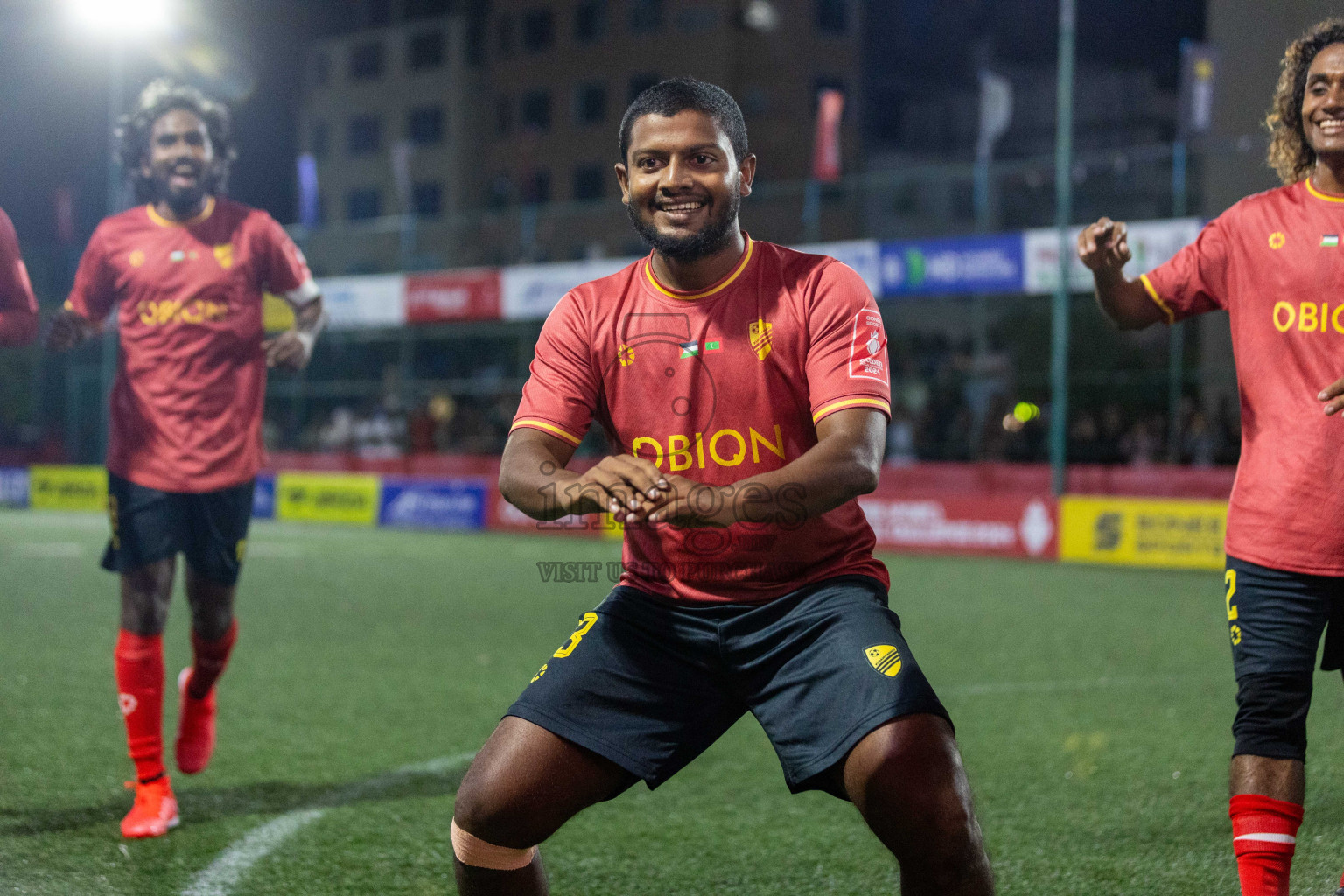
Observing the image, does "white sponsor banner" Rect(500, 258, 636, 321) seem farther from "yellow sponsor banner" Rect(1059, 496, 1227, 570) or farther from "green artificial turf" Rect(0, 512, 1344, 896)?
"green artificial turf" Rect(0, 512, 1344, 896)

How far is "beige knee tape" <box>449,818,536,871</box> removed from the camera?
2848 mm

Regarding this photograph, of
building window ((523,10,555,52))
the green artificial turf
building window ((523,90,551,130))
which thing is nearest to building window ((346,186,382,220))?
building window ((523,90,551,130))

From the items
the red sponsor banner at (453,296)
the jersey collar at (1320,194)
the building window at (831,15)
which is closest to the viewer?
the jersey collar at (1320,194)

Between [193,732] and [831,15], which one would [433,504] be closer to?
[193,732]

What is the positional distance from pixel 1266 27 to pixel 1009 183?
9.05 metres

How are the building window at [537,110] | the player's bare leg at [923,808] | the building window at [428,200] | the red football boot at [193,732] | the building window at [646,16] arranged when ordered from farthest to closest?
the building window at [428,200], the building window at [537,110], the building window at [646,16], the red football boot at [193,732], the player's bare leg at [923,808]

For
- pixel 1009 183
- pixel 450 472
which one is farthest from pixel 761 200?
pixel 450 472

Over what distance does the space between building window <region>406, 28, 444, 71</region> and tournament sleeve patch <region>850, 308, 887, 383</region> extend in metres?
52.0

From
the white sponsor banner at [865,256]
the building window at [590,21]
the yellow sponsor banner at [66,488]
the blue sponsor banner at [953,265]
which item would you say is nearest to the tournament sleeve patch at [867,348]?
the blue sponsor banner at [953,265]

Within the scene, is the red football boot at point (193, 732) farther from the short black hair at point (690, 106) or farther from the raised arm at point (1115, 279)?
the raised arm at point (1115, 279)

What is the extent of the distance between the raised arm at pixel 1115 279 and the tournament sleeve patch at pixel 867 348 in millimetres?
727

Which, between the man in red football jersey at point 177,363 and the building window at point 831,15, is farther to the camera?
the building window at point 831,15

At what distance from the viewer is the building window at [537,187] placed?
4947 centimetres

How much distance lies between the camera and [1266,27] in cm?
2694
